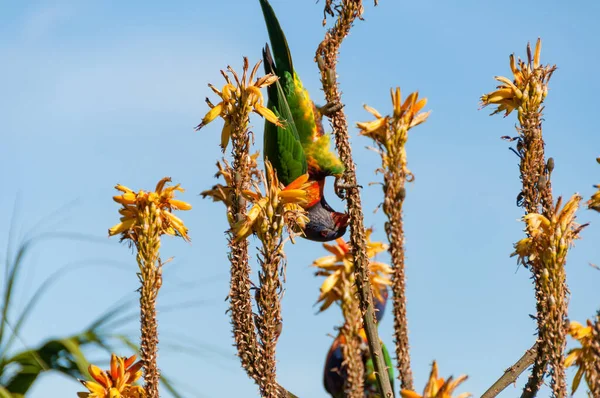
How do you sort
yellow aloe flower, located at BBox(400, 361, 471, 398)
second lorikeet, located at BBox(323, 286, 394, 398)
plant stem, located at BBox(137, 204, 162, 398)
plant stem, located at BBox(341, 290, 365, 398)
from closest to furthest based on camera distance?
1. yellow aloe flower, located at BBox(400, 361, 471, 398)
2. plant stem, located at BBox(341, 290, 365, 398)
3. plant stem, located at BBox(137, 204, 162, 398)
4. second lorikeet, located at BBox(323, 286, 394, 398)

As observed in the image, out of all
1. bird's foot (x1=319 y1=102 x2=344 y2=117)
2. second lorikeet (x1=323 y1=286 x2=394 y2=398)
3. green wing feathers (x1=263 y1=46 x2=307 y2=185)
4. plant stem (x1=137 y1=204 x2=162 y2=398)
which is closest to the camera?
plant stem (x1=137 y1=204 x2=162 y2=398)

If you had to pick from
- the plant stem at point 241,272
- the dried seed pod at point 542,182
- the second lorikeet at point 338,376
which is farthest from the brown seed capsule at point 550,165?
the second lorikeet at point 338,376

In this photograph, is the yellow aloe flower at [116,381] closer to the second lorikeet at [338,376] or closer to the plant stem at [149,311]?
the plant stem at [149,311]

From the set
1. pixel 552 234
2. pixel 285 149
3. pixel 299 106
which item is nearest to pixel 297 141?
pixel 285 149

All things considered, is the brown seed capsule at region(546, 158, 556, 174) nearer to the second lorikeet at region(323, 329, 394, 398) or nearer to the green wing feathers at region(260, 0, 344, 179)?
the second lorikeet at region(323, 329, 394, 398)

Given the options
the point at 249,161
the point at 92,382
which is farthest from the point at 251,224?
the point at 92,382

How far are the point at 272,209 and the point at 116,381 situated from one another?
43.6 inches

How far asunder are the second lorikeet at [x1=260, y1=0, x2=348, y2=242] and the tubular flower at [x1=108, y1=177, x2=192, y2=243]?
1.94 meters

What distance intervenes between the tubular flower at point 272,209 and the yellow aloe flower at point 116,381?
2.70 ft

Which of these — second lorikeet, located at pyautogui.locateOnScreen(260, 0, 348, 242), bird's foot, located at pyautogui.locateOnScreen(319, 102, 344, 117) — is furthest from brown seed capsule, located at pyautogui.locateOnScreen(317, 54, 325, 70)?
second lorikeet, located at pyautogui.locateOnScreen(260, 0, 348, 242)

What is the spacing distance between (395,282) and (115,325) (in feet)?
5.99

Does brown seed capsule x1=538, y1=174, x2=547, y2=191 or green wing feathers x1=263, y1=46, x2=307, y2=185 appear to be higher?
green wing feathers x1=263, y1=46, x2=307, y2=185

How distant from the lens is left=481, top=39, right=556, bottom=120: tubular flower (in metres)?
3.92

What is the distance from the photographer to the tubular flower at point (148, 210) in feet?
12.0
